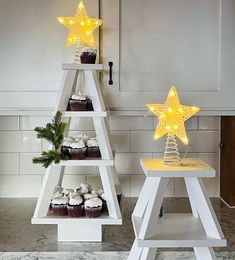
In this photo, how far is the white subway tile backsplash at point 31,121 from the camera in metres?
1.91

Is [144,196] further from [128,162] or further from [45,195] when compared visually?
[128,162]

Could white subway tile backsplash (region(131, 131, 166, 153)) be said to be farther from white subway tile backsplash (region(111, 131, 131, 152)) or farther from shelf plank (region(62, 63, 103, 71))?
shelf plank (region(62, 63, 103, 71))

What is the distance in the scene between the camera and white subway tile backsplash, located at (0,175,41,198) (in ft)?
6.34

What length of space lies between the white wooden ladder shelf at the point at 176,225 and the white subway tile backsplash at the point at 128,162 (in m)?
0.68

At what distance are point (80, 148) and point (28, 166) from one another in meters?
0.63

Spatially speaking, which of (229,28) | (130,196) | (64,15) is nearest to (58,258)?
(130,196)

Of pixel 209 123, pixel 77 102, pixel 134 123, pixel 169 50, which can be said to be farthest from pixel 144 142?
pixel 77 102

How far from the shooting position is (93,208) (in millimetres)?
1371

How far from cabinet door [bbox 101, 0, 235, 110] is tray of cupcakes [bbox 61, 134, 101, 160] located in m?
0.24

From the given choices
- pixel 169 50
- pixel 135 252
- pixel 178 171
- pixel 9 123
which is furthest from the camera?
pixel 9 123

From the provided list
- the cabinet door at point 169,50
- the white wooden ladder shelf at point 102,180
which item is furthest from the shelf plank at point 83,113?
the cabinet door at point 169,50

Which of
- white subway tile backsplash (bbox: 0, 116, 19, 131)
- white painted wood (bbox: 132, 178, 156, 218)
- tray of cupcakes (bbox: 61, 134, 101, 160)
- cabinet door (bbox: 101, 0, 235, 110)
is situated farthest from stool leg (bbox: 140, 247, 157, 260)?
white subway tile backsplash (bbox: 0, 116, 19, 131)

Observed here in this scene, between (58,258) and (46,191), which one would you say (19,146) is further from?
(58,258)

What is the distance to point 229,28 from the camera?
1583mm
